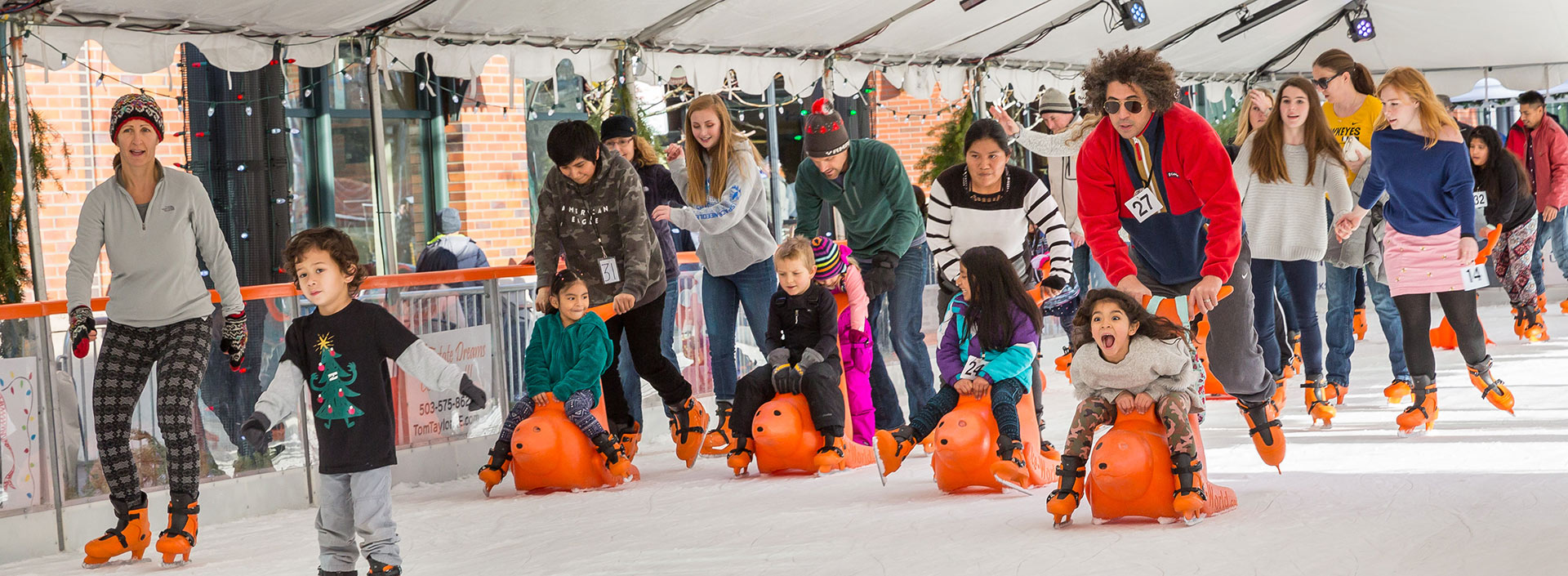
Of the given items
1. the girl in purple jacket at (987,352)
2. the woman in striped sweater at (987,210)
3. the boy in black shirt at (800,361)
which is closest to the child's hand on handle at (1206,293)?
the girl in purple jacket at (987,352)

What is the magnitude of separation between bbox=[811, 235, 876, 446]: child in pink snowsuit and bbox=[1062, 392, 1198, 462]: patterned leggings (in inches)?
65.0

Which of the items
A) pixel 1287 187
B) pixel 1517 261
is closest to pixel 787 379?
pixel 1287 187

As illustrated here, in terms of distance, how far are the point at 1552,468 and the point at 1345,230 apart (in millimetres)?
1317

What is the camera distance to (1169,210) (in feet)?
14.3

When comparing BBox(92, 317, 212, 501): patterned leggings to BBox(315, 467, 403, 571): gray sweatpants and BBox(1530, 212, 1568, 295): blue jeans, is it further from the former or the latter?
BBox(1530, 212, 1568, 295): blue jeans

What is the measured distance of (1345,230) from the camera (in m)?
5.58

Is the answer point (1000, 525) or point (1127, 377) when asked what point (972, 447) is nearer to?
point (1000, 525)

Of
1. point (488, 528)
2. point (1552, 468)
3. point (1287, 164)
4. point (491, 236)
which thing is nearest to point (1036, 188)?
point (1287, 164)

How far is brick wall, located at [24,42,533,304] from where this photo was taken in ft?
32.1

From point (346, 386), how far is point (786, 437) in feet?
6.96

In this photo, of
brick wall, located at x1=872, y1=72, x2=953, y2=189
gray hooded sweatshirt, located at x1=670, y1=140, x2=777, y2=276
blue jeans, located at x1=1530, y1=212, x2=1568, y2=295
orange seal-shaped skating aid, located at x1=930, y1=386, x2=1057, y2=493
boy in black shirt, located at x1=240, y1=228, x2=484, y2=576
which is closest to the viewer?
boy in black shirt, located at x1=240, y1=228, x2=484, y2=576

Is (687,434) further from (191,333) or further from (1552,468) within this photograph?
(1552,468)

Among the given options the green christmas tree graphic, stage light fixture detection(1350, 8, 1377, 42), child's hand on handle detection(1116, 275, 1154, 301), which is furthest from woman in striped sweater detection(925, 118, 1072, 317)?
stage light fixture detection(1350, 8, 1377, 42)

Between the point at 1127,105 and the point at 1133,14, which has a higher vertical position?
the point at 1133,14
